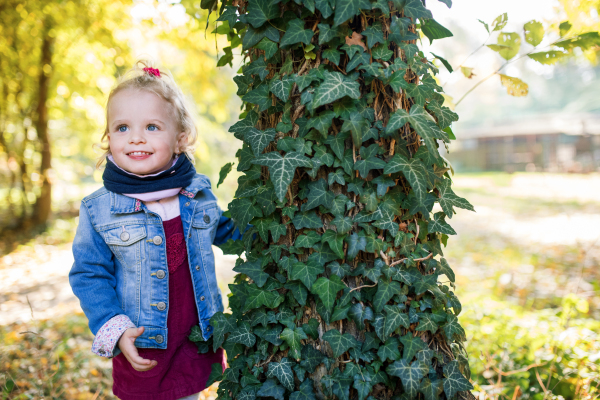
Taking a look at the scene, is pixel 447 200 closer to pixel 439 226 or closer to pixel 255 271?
pixel 439 226

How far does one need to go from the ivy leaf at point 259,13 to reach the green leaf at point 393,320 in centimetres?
112

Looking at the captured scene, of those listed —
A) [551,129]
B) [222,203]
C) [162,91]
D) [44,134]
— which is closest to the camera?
[162,91]

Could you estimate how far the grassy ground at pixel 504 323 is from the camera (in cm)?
253

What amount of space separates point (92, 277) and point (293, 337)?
0.88 metres

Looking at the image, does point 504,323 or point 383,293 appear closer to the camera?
point 383,293

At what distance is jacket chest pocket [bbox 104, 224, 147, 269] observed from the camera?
1.65 metres

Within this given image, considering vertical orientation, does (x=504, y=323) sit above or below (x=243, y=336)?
below

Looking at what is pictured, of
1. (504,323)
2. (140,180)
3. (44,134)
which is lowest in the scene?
(504,323)

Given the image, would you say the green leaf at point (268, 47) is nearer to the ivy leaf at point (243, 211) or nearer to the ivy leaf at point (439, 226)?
the ivy leaf at point (243, 211)

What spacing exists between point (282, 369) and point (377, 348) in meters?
0.37

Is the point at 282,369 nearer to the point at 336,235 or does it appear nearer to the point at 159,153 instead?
the point at 336,235

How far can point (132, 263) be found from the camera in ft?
5.54

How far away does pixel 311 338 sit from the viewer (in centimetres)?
149

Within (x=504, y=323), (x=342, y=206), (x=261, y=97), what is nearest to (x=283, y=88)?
(x=261, y=97)
